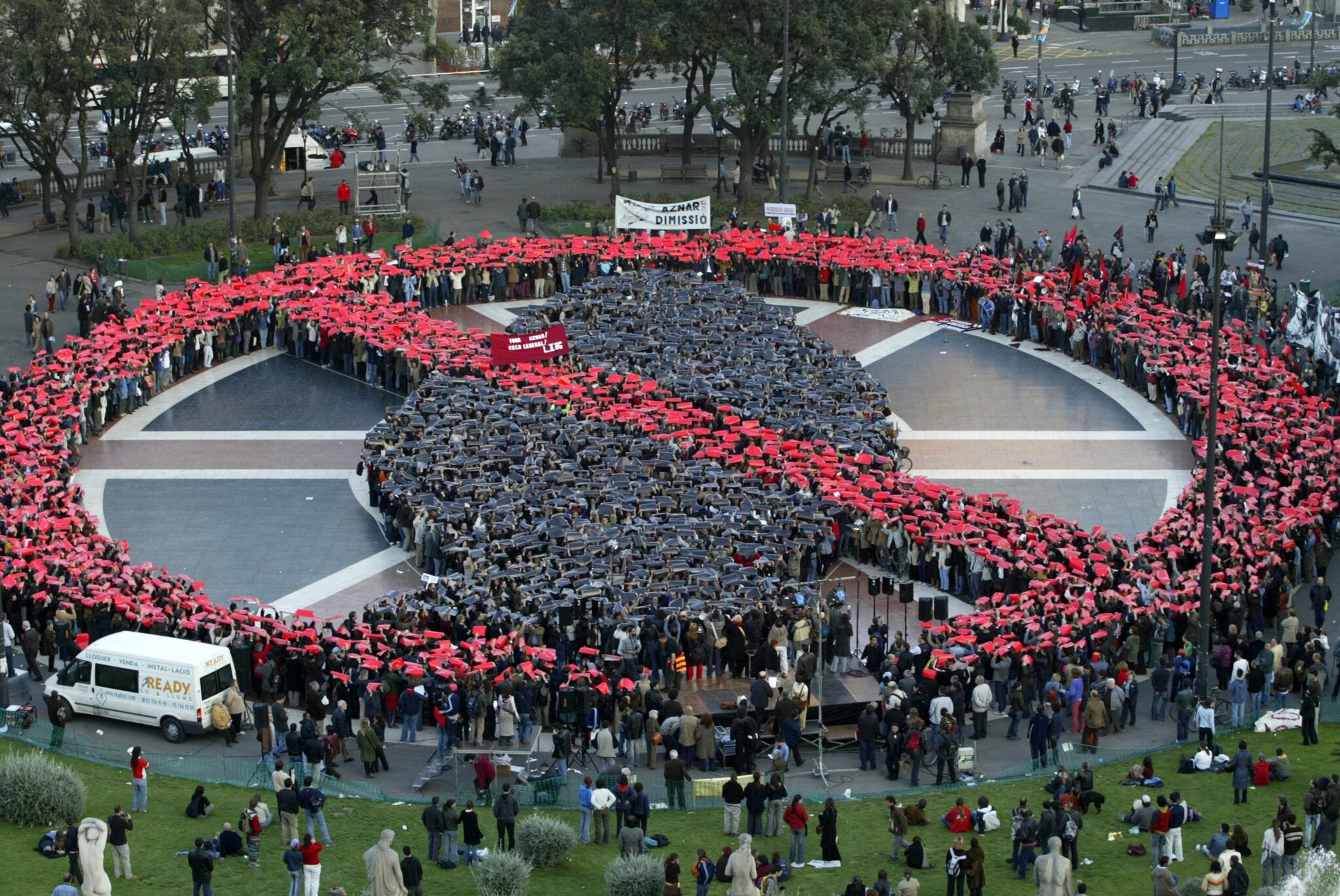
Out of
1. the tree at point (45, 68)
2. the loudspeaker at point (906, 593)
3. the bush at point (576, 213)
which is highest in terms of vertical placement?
the tree at point (45, 68)

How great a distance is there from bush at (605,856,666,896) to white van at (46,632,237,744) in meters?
9.23

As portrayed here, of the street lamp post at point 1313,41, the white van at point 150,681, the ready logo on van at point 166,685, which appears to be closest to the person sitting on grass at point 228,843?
the white van at point 150,681

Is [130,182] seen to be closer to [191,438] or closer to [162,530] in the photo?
[191,438]

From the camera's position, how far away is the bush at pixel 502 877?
26312mm

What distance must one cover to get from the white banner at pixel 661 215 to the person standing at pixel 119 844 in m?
35.7

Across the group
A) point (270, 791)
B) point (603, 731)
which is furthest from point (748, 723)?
point (270, 791)

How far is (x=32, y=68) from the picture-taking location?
5953 centimetres

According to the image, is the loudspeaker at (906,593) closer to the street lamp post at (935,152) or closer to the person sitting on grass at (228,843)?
the person sitting on grass at (228,843)

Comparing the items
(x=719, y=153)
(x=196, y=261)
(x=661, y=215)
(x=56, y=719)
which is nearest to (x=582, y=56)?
(x=661, y=215)

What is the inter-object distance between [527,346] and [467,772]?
17473mm

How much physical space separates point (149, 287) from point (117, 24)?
755 centimetres

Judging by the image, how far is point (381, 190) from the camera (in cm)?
6950

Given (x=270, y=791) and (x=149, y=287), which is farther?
(x=149, y=287)

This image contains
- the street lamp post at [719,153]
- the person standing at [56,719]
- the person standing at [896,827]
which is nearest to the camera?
the person standing at [896,827]
